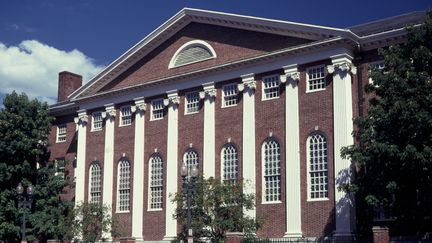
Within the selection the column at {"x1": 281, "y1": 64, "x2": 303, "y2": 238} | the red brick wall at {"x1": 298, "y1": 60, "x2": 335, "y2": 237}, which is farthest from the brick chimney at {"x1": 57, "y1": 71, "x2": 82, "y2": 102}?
the red brick wall at {"x1": 298, "y1": 60, "x2": 335, "y2": 237}

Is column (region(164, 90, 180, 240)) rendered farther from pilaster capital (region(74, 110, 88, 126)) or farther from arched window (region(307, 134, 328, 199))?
arched window (region(307, 134, 328, 199))

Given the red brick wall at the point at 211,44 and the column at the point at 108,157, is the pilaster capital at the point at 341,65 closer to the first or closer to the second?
the red brick wall at the point at 211,44

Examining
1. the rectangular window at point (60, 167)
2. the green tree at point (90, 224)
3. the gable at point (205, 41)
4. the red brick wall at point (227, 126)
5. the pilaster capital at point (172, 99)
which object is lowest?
the green tree at point (90, 224)

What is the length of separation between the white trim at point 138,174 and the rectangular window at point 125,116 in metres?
0.97

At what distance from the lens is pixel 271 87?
3766cm

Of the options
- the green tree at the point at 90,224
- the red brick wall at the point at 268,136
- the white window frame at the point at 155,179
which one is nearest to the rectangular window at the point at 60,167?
the green tree at the point at 90,224

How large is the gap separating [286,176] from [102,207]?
535 inches

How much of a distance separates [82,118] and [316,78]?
1955 cm

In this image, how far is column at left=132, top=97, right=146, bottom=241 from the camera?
140 feet

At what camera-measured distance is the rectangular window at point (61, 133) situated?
51266 millimetres

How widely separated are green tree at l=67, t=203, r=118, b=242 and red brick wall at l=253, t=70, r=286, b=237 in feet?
36.2

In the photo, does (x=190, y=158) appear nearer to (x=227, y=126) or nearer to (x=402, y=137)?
(x=227, y=126)

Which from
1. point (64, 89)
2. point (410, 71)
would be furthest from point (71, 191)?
point (410, 71)

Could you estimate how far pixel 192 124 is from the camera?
4122 centimetres
